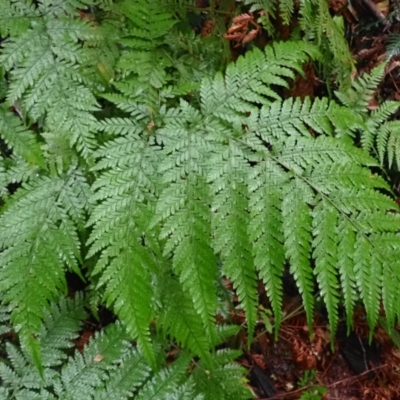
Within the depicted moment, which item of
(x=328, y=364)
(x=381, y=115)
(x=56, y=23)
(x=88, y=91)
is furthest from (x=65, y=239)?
(x=328, y=364)

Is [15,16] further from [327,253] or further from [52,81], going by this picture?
[327,253]

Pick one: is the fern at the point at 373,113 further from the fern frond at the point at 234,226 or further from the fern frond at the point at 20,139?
the fern frond at the point at 20,139

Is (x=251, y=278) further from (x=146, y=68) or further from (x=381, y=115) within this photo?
(x=381, y=115)

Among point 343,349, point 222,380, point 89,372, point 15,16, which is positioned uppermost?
Result: point 15,16

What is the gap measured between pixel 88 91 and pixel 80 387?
50.7 inches

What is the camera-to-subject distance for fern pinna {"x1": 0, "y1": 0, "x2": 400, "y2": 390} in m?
1.66

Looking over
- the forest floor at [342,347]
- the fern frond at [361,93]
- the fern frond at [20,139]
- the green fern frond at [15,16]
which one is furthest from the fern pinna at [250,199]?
the forest floor at [342,347]

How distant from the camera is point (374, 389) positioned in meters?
3.27

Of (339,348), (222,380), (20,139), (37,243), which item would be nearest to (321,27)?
(20,139)

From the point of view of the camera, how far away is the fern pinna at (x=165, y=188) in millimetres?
1661

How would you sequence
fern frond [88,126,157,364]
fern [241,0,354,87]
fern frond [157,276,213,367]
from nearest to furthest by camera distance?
fern frond [88,126,157,364], fern frond [157,276,213,367], fern [241,0,354,87]

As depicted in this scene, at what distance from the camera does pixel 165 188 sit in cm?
174

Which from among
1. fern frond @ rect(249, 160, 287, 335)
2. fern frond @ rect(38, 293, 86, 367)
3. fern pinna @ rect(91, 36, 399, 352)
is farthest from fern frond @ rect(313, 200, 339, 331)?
fern frond @ rect(38, 293, 86, 367)

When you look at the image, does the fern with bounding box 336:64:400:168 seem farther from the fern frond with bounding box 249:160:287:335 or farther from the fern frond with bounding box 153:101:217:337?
the fern frond with bounding box 153:101:217:337
